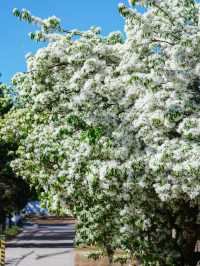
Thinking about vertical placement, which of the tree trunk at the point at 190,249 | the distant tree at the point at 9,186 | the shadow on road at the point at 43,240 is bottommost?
the tree trunk at the point at 190,249

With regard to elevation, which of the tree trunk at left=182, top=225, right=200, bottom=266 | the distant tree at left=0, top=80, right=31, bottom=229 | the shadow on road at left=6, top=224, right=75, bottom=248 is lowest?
the tree trunk at left=182, top=225, right=200, bottom=266

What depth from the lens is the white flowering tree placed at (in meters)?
13.2

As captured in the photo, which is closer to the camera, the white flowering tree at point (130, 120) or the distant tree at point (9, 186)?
the white flowering tree at point (130, 120)

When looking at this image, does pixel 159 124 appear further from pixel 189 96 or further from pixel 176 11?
pixel 176 11

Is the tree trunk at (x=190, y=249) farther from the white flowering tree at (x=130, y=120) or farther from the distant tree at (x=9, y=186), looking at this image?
the distant tree at (x=9, y=186)

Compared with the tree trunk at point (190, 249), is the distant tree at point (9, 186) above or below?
above

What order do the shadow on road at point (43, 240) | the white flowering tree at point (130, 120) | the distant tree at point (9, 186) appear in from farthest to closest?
the distant tree at point (9, 186) → the shadow on road at point (43, 240) → the white flowering tree at point (130, 120)

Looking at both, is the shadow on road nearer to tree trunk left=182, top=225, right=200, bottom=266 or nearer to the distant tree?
the distant tree

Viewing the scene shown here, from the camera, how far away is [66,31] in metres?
16.6

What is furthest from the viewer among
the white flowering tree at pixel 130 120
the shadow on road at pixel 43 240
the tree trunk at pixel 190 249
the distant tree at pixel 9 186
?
the distant tree at pixel 9 186

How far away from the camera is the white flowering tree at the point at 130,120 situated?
13.2 metres

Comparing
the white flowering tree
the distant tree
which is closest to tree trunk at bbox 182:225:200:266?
the white flowering tree

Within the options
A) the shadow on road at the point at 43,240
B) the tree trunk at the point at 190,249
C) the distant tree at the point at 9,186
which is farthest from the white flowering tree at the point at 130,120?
the shadow on road at the point at 43,240

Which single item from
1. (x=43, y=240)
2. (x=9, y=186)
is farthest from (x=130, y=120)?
(x=43, y=240)
